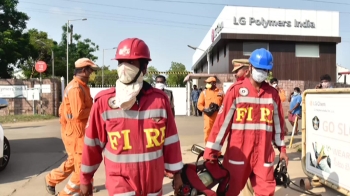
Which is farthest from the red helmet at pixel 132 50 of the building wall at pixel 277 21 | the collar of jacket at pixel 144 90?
the building wall at pixel 277 21

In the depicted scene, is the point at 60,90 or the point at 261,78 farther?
the point at 60,90

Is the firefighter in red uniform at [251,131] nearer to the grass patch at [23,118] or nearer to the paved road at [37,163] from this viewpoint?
the paved road at [37,163]

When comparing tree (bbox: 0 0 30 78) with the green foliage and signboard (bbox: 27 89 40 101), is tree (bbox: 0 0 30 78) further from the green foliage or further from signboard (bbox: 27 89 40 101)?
the green foliage

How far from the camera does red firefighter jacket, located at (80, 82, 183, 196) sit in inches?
105

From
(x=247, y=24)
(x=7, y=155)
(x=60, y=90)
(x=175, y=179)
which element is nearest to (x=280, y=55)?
(x=247, y=24)

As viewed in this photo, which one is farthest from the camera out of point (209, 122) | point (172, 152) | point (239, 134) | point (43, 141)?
point (43, 141)

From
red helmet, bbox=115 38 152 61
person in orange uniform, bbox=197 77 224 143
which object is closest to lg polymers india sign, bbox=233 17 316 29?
person in orange uniform, bbox=197 77 224 143

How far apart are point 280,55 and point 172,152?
1021 inches

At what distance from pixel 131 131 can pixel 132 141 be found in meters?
0.08

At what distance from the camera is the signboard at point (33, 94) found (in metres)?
19.1

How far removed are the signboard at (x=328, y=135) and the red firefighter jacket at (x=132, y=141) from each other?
298 centimetres

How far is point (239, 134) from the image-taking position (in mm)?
3793

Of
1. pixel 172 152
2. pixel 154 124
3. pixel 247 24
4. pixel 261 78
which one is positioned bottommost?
pixel 172 152

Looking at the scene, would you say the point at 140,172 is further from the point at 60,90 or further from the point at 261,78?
the point at 60,90
